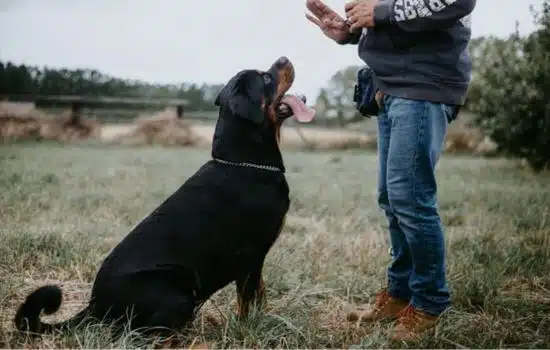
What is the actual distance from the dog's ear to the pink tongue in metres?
0.20

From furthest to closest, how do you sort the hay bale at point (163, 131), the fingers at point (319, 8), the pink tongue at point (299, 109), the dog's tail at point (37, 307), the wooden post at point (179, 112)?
the wooden post at point (179, 112) < the hay bale at point (163, 131) < the fingers at point (319, 8) < the pink tongue at point (299, 109) < the dog's tail at point (37, 307)

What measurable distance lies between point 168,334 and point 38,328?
56 cm

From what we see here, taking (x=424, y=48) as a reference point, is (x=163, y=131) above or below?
below

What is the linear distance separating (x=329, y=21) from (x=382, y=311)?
1.68 m

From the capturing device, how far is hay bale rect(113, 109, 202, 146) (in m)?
18.0

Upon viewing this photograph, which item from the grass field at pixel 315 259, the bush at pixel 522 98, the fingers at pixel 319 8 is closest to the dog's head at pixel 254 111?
the fingers at pixel 319 8

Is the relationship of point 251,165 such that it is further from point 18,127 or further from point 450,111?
point 18,127

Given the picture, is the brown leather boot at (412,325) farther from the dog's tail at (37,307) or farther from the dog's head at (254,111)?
the dog's tail at (37,307)

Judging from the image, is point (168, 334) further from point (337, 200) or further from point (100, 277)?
point (337, 200)

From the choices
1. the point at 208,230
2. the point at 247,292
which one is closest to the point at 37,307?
the point at 208,230

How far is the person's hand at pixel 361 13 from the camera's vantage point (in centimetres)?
290

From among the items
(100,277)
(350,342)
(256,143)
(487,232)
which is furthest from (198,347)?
(487,232)

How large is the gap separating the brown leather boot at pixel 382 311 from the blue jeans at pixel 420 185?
290 millimetres

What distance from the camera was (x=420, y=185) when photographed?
2852 millimetres
